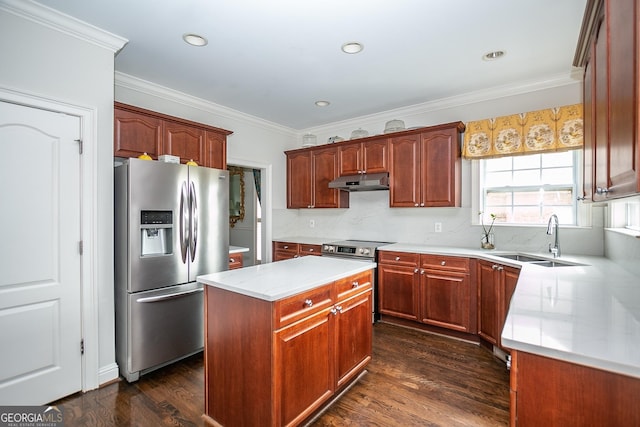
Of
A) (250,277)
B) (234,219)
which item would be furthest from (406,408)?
(234,219)

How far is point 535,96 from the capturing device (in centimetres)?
330

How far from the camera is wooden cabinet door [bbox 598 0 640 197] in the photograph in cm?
92

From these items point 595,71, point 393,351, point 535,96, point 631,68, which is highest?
point 535,96

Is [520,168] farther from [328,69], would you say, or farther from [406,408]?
[406,408]

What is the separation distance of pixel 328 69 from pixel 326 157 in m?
1.64

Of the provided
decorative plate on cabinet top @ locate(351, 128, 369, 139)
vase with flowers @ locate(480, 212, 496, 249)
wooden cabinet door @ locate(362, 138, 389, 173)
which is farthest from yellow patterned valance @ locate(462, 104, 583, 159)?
Result: decorative plate on cabinet top @ locate(351, 128, 369, 139)

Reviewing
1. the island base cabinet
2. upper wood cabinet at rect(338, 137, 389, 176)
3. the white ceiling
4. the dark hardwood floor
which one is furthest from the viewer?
upper wood cabinet at rect(338, 137, 389, 176)

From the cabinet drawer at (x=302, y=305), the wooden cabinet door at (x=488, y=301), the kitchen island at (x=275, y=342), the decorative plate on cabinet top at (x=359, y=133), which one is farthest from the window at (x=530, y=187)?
the cabinet drawer at (x=302, y=305)

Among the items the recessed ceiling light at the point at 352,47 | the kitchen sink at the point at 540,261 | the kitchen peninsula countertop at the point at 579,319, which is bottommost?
the kitchen sink at the point at 540,261

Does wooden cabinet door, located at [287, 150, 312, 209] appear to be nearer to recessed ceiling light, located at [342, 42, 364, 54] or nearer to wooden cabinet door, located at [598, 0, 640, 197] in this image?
recessed ceiling light, located at [342, 42, 364, 54]

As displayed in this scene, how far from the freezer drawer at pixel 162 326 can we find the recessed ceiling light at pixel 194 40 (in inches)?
80.1

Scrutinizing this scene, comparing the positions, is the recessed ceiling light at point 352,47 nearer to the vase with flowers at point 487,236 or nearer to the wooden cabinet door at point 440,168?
the wooden cabinet door at point 440,168

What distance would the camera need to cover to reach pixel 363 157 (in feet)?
13.6

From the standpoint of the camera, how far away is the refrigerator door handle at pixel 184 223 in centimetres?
274
